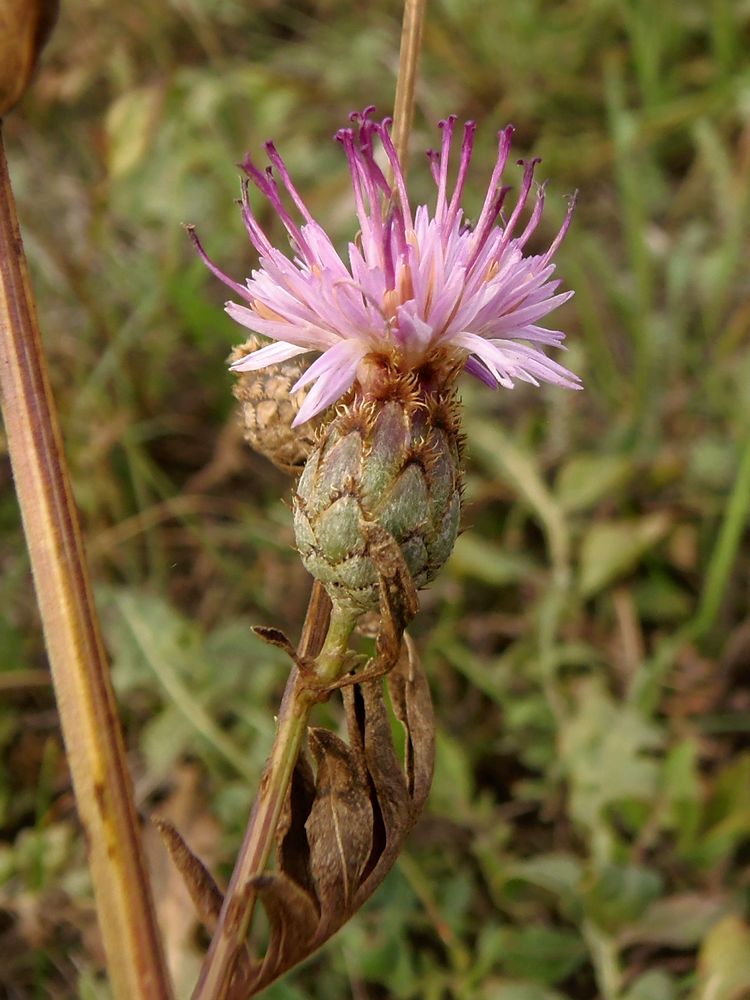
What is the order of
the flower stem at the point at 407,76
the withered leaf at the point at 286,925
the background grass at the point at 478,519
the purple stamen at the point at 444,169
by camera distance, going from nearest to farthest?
1. the withered leaf at the point at 286,925
2. the purple stamen at the point at 444,169
3. the flower stem at the point at 407,76
4. the background grass at the point at 478,519

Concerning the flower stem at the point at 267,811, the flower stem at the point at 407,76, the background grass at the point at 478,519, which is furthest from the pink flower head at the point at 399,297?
the background grass at the point at 478,519

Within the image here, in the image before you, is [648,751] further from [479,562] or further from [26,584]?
[26,584]

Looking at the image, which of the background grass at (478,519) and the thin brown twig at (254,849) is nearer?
the thin brown twig at (254,849)

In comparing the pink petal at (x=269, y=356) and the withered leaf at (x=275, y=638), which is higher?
the pink petal at (x=269, y=356)

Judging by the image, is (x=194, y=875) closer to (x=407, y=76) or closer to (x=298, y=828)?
(x=298, y=828)

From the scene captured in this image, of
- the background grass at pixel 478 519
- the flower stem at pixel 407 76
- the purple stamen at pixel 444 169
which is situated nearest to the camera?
the purple stamen at pixel 444 169

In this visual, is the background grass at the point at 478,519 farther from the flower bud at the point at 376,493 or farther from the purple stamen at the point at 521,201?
the purple stamen at the point at 521,201
